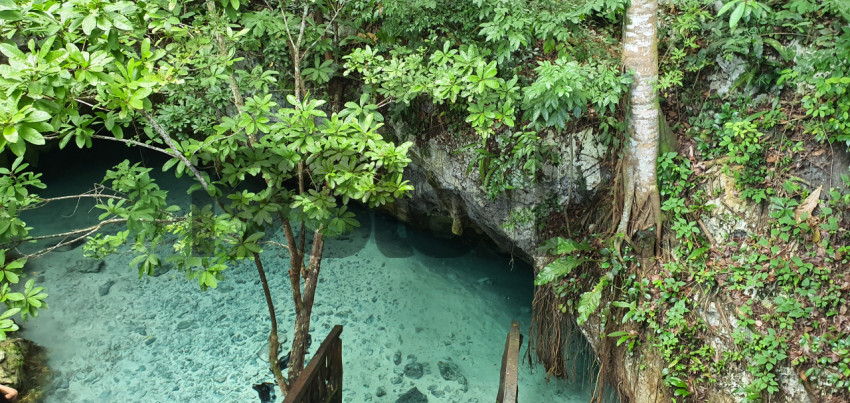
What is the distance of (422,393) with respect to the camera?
4.98 m

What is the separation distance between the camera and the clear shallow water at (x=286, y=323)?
5.02m

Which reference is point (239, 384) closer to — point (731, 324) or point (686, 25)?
point (731, 324)

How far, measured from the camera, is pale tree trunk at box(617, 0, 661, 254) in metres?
3.73

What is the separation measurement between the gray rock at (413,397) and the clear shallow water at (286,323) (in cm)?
7

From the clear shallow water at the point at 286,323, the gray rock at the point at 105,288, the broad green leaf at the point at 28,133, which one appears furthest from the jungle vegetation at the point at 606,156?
the gray rock at the point at 105,288

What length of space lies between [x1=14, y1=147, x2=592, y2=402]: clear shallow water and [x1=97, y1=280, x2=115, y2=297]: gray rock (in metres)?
0.02

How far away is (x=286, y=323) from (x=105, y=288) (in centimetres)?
220

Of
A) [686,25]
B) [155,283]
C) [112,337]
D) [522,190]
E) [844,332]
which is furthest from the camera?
[155,283]

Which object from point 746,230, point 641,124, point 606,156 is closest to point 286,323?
point 606,156

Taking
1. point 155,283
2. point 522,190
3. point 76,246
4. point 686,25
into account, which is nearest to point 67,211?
point 76,246

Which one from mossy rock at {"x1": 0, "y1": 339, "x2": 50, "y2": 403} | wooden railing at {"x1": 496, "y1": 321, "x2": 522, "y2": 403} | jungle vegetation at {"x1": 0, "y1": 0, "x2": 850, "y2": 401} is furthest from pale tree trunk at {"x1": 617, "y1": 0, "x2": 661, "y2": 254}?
mossy rock at {"x1": 0, "y1": 339, "x2": 50, "y2": 403}

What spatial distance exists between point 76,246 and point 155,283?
53.0 inches

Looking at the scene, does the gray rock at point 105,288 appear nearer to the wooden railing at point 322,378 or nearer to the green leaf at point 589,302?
the wooden railing at point 322,378

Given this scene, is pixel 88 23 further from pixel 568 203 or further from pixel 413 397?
pixel 413 397
